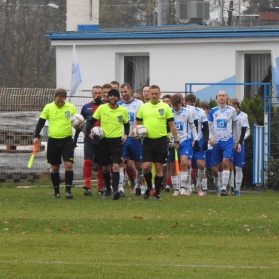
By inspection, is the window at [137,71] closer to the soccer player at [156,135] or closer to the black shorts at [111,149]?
the black shorts at [111,149]

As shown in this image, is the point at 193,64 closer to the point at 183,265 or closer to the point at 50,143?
the point at 50,143

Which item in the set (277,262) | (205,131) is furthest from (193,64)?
(277,262)

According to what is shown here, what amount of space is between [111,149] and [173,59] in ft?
39.0

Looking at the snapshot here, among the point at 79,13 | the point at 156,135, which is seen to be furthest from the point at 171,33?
the point at 156,135

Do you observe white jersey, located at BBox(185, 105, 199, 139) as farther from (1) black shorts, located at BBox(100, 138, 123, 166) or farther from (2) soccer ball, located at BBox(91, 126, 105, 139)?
(2) soccer ball, located at BBox(91, 126, 105, 139)

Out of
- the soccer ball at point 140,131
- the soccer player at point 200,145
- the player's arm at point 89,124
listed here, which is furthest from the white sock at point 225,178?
the player's arm at point 89,124

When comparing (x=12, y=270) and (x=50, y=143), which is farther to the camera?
(x=50, y=143)

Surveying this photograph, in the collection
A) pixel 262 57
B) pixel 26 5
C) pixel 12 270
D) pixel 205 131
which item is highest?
pixel 26 5

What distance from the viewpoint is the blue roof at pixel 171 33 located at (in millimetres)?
28438

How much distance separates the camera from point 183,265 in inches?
448

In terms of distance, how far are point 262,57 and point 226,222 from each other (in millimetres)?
15264

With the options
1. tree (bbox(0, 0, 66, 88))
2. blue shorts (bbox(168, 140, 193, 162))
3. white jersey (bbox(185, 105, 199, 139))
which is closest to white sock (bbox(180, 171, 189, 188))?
blue shorts (bbox(168, 140, 193, 162))

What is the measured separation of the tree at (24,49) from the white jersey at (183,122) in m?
30.7

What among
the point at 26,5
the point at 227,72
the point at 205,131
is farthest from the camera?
the point at 26,5
